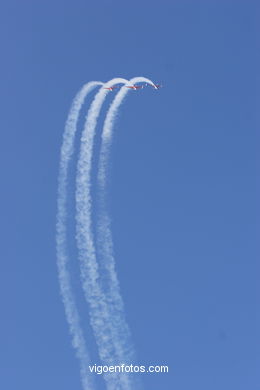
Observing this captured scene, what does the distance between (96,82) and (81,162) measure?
4082 millimetres

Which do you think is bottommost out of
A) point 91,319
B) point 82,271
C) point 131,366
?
point 131,366

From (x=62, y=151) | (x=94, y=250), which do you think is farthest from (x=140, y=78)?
(x=94, y=250)

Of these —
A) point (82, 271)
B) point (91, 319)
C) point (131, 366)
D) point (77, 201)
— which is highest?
point (77, 201)

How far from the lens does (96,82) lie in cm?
2952

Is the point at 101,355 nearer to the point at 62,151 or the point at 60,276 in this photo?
the point at 60,276

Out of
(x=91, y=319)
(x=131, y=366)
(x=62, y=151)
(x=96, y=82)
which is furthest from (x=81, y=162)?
(x=131, y=366)

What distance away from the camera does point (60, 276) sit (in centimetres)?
2719

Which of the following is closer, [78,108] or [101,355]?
[101,355]

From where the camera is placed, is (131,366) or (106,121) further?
(106,121)

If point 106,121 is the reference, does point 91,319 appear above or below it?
below

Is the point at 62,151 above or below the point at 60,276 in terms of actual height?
above

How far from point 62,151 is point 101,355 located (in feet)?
30.8

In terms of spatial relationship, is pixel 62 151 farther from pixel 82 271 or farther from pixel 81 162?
pixel 82 271

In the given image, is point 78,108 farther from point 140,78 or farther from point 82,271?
point 82,271
